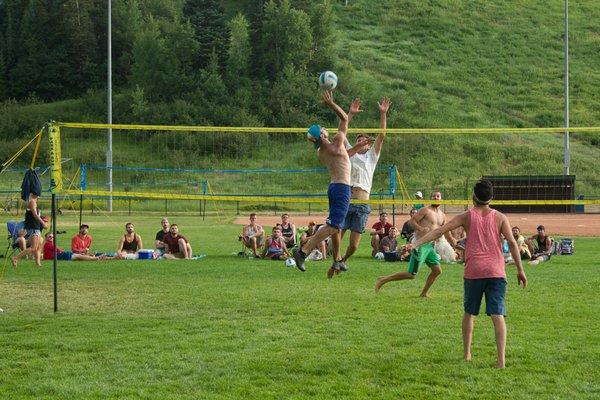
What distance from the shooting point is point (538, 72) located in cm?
8525

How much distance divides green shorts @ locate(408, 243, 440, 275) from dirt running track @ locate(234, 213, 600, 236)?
667 inches

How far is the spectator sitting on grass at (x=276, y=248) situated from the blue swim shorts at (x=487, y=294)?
13045 mm

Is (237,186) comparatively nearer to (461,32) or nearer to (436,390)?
(436,390)

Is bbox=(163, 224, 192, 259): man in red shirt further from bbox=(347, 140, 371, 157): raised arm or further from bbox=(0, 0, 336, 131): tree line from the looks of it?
bbox=(0, 0, 336, 131): tree line

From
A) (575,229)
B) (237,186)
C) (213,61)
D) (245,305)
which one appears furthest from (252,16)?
(245,305)

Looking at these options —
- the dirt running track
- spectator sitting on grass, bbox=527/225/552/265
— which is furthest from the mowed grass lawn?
the dirt running track

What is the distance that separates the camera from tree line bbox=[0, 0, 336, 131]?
224ft

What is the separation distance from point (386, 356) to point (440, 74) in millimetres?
75478

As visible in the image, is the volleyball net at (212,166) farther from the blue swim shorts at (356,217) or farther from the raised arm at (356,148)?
the raised arm at (356,148)

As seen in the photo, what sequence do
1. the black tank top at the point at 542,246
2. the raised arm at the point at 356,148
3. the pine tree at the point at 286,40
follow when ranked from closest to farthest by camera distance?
1. the raised arm at the point at 356,148
2. the black tank top at the point at 542,246
3. the pine tree at the point at 286,40

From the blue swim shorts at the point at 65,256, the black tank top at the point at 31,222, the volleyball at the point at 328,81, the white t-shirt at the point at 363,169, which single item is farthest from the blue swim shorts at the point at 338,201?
the blue swim shorts at the point at 65,256

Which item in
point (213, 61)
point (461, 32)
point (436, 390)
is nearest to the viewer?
point (436, 390)

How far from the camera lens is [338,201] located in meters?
12.8

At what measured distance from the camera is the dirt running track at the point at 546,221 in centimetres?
3312
